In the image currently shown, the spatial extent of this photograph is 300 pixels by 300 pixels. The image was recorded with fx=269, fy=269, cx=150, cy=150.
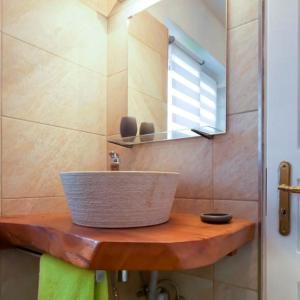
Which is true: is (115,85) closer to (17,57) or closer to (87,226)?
(17,57)

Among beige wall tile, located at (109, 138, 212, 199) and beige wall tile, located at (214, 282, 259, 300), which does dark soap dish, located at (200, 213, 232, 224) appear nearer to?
beige wall tile, located at (109, 138, 212, 199)

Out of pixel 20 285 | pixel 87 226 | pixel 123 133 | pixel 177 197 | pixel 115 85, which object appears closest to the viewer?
pixel 87 226

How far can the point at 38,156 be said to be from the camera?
1089mm

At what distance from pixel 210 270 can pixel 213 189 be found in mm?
313

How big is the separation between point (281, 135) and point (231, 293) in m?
0.59

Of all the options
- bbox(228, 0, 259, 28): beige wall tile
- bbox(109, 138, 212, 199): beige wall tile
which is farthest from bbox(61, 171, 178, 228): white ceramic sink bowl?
bbox(228, 0, 259, 28): beige wall tile

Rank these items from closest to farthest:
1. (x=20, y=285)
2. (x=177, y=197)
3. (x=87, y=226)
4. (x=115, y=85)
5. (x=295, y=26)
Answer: (x=87, y=226) < (x=295, y=26) < (x=20, y=285) < (x=177, y=197) < (x=115, y=85)

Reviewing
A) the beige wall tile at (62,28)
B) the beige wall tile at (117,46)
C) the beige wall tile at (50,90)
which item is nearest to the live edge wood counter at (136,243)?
the beige wall tile at (50,90)

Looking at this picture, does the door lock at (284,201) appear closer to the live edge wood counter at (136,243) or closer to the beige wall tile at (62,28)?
the live edge wood counter at (136,243)

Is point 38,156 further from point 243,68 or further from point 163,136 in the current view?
point 243,68

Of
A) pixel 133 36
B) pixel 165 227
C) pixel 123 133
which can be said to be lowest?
pixel 165 227

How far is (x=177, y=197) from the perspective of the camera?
1.13 m

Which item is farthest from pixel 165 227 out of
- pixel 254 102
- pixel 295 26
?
pixel 295 26

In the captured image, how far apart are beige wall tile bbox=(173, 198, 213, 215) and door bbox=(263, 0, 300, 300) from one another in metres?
0.22
